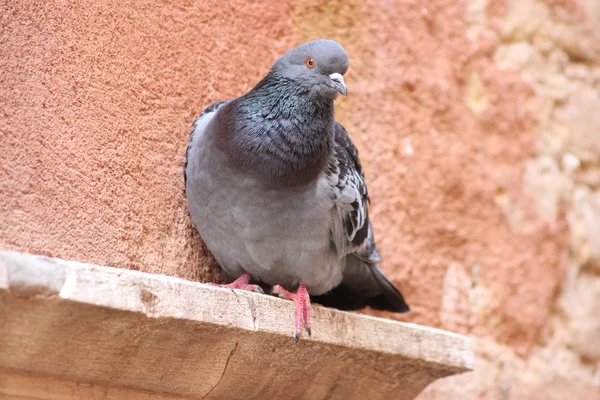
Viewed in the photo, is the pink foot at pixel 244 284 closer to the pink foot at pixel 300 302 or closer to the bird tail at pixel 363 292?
the pink foot at pixel 300 302

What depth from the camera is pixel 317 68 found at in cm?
250

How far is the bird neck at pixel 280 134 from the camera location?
2373mm

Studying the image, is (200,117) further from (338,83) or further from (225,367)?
(225,367)

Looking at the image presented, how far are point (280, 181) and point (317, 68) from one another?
15.6 inches

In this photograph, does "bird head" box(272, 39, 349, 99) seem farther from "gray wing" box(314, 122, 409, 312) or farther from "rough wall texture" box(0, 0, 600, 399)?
"rough wall texture" box(0, 0, 600, 399)

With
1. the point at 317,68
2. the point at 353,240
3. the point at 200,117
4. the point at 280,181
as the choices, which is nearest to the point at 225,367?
the point at 280,181

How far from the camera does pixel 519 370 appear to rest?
136 inches

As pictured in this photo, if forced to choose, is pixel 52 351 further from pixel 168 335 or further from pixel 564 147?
pixel 564 147

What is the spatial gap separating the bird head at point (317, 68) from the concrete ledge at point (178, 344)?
684mm

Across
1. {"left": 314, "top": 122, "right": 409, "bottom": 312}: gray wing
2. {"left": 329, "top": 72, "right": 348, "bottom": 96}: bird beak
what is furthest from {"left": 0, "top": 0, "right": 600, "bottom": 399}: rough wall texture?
{"left": 329, "top": 72, "right": 348, "bottom": 96}: bird beak

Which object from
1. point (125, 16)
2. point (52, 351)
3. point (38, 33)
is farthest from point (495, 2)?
point (52, 351)

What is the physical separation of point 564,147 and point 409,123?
929 mm

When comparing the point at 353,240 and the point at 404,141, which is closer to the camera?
the point at 353,240

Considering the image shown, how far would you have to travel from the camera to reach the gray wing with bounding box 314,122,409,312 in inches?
102
